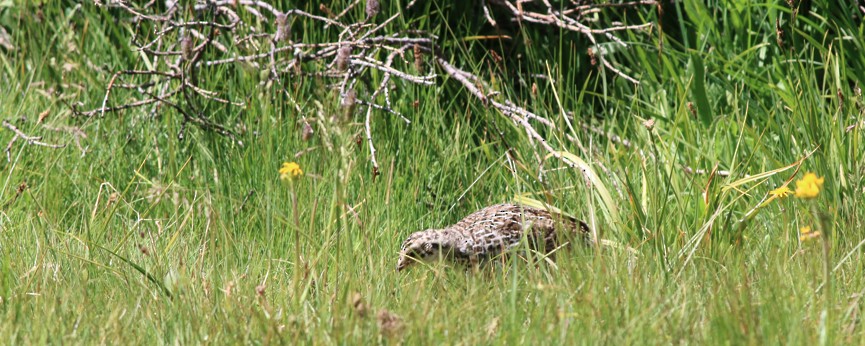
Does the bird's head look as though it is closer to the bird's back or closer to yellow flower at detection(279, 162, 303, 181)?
the bird's back

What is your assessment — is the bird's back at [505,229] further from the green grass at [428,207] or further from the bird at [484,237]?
the green grass at [428,207]

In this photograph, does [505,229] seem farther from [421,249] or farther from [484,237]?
[421,249]

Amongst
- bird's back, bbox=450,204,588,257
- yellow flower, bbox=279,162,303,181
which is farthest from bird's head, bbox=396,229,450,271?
yellow flower, bbox=279,162,303,181

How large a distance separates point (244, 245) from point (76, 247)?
0.59 metres

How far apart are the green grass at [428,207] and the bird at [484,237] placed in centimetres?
8

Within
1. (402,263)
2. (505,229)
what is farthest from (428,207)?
(402,263)

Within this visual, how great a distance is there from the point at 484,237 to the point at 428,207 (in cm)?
81

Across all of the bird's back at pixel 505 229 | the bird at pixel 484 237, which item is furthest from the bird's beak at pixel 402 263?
the bird's back at pixel 505 229

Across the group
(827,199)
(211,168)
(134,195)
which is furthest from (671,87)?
(134,195)

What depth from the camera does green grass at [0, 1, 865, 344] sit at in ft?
9.25

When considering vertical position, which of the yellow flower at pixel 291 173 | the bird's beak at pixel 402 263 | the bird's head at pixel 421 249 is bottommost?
the bird's beak at pixel 402 263

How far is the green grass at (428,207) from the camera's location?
282 cm

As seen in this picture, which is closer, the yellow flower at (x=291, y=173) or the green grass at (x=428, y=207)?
the yellow flower at (x=291, y=173)

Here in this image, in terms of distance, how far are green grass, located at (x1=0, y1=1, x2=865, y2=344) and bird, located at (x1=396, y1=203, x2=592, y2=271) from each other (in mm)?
76
